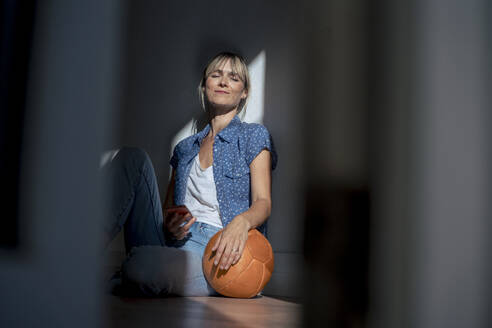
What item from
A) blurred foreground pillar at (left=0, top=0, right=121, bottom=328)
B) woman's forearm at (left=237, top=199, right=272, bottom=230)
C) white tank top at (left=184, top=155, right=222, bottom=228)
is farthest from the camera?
white tank top at (left=184, top=155, right=222, bottom=228)

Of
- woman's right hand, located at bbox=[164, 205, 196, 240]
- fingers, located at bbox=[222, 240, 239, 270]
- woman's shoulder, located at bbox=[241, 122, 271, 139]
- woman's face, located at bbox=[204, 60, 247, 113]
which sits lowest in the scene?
fingers, located at bbox=[222, 240, 239, 270]

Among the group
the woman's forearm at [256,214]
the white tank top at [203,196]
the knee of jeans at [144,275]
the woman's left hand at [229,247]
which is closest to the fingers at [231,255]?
the woman's left hand at [229,247]

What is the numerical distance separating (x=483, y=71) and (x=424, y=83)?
0.04 meters

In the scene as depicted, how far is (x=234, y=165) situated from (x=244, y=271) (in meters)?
0.55

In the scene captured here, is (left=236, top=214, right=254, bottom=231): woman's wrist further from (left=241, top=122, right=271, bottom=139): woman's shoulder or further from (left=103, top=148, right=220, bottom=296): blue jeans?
(left=241, top=122, right=271, bottom=139): woman's shoulder

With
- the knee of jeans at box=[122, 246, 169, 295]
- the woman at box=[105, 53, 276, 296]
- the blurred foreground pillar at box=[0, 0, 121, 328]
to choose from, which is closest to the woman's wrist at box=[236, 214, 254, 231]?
the woman at box=[105, 53, 276, 296]

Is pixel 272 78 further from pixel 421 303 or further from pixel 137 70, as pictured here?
pixel 421 303

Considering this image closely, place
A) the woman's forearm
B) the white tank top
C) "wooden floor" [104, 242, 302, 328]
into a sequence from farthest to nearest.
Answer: the white tank top < the woman's forearm < "wooden floor" [104, 242, 302, 328]

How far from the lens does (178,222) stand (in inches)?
73.4

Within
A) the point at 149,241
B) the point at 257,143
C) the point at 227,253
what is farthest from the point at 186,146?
the point at 227,253

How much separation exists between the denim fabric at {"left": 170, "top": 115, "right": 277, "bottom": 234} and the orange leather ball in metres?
0.28

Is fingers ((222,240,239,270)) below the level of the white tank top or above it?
below

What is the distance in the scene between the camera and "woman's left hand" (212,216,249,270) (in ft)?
5.16

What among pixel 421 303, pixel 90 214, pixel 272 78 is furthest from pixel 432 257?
pixel 272 78
